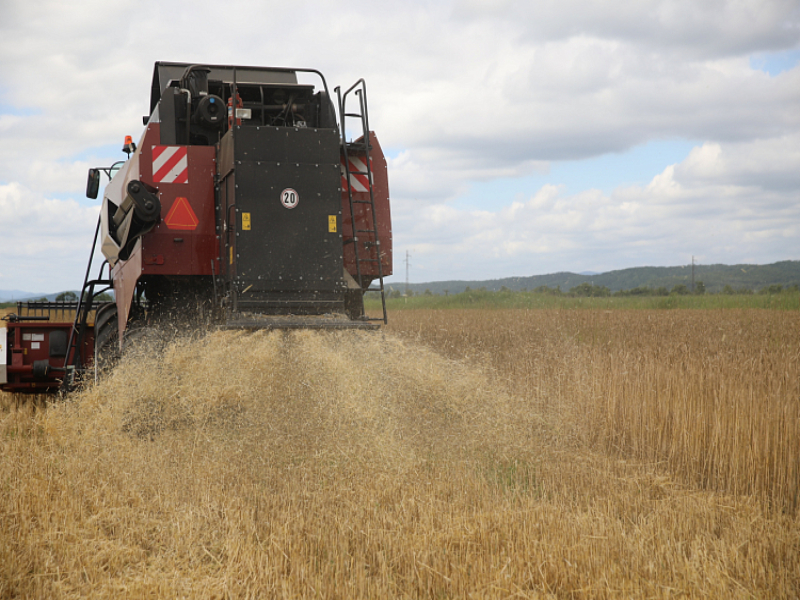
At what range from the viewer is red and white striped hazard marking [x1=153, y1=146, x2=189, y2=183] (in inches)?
226

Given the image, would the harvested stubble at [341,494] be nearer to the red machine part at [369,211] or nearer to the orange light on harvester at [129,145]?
the red machine part at [369,211]

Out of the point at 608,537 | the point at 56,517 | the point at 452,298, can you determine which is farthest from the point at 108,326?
the point at 452,298

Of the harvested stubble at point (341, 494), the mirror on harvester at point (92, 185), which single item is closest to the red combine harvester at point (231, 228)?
the harvested stubble at point (341, 494)

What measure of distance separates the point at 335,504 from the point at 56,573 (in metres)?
1.31

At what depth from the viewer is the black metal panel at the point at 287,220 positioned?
5422 millimetres

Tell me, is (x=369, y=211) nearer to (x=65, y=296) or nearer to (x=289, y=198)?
(x=289, y=198)

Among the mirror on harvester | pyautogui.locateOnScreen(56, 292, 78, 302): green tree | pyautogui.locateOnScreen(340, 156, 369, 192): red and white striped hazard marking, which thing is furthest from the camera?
pyautogui.locateOnScreen(56, 292, 78, 302): green tree

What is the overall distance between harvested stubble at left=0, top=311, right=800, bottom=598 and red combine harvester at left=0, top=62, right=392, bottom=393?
42cm

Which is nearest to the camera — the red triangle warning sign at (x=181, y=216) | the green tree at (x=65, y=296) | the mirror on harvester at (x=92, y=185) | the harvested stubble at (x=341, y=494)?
the harvested stubble at (x=341, y=494)

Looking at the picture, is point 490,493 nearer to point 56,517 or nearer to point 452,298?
point 56,517

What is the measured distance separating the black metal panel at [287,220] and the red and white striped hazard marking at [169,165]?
0.62m

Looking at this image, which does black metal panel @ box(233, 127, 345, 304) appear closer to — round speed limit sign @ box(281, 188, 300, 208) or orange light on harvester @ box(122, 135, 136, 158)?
round speed limit sign @ box(281, 188, 300, 208)

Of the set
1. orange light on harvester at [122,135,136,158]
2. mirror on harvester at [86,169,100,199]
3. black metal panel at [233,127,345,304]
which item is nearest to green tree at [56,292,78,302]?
mirror on harvester at [86,169,100,199]

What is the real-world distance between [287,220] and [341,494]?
257 cm
